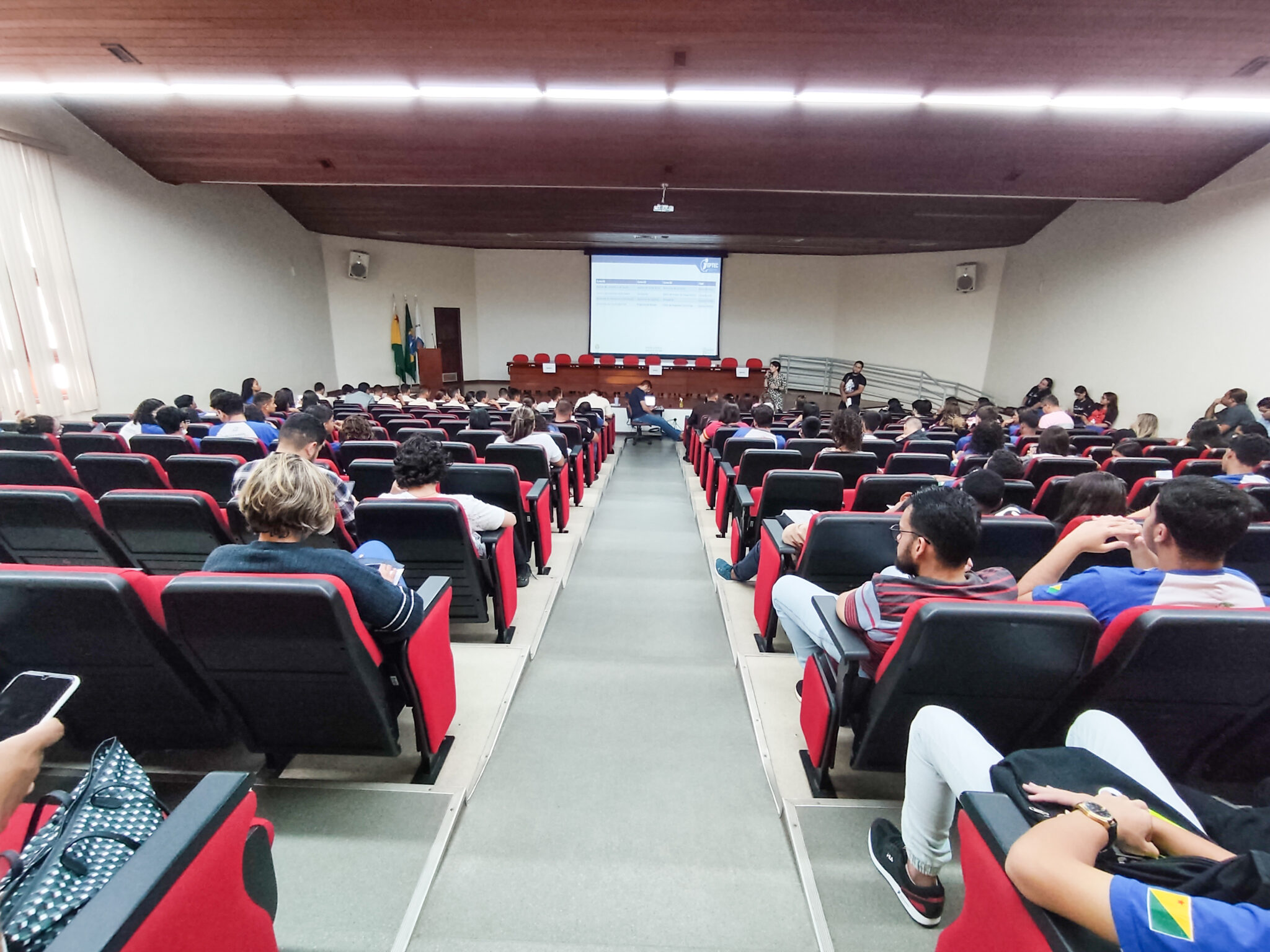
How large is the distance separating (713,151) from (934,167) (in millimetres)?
2835

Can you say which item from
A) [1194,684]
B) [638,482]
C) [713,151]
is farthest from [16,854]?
[713,151]

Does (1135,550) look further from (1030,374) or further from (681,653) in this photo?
(1030,374)

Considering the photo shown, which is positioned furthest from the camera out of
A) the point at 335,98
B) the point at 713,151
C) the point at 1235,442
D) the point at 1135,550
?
the point at 713,151

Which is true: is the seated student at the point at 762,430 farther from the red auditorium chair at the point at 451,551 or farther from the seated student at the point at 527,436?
the red auditorium chair at the point at 451,551

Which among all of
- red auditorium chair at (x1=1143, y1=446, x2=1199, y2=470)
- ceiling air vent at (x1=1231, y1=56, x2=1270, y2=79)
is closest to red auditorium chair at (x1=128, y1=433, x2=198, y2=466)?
red auditorium chair at (x1=1143, y1=446, x2=1199, y2=470)

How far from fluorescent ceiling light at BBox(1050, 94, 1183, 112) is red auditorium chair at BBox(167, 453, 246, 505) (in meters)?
7.61

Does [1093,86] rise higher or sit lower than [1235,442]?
higher

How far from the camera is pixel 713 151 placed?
670 centimetres

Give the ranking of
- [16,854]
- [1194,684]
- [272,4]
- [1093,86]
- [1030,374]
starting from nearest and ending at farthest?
[16,854] → [1194,684] → [272,4] → [1093,86] → [1030,374]

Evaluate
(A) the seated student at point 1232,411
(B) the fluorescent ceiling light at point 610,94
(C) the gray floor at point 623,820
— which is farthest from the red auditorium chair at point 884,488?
(B) the fluorescent ceiling light at point 610,94

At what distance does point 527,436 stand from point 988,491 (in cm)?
287

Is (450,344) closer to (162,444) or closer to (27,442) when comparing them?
(162,444)

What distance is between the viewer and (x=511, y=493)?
3006 millimetres

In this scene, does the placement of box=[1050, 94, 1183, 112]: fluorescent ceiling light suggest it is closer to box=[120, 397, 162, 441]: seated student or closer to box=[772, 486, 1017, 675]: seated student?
box=[772, 486, 1017, 675]: seated student
